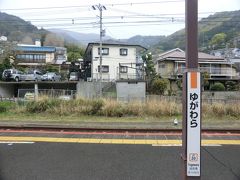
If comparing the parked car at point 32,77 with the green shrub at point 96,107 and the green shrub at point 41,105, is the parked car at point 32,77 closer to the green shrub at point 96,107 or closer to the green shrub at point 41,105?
the green shrub at point 41,105

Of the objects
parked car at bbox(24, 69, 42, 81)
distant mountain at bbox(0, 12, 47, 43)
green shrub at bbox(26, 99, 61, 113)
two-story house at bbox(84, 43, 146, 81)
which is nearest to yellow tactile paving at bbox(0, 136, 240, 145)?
distant mountain at bbox(0, 12, 47, 43)

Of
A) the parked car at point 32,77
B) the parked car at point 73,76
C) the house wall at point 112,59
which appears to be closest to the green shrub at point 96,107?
the parked car at point 32,77

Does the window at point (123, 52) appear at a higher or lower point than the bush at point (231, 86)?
higher

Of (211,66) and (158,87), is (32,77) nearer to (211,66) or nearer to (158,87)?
(158,87)

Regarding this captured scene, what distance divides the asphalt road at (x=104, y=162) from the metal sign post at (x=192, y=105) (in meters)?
3.22

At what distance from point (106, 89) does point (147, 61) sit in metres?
13.2

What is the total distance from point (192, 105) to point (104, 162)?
4.41m

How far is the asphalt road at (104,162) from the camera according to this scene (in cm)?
561

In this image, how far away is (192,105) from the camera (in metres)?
2.36

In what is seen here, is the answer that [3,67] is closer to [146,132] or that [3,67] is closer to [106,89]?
[106,89]

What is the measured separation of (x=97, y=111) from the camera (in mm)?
15094

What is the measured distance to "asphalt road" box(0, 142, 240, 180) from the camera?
5613mm

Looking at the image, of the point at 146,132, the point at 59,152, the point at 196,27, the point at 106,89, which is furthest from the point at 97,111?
the point at 106,89

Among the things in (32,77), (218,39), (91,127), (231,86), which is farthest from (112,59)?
(91,127)
